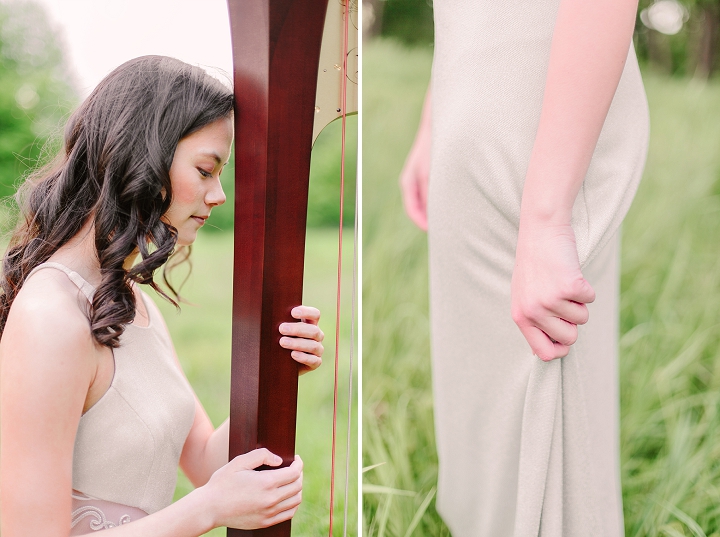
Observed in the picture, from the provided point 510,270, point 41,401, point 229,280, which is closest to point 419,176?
A: point 510,270

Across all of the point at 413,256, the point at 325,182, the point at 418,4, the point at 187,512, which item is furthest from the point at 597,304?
the point at 418,4

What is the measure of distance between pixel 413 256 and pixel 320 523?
108 cm

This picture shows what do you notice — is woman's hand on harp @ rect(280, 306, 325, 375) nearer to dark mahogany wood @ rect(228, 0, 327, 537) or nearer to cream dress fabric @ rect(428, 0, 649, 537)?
dark mahogany wood @ rect(228, 0, 327, 537)

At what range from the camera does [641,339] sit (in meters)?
1.93

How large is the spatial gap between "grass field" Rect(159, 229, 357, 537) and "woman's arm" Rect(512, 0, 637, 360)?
0.49 meters

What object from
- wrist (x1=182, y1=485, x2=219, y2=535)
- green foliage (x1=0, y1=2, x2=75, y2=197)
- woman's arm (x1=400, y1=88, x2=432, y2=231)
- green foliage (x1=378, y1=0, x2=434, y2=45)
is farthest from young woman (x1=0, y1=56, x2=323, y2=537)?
green foliage (x1=378, y1=0, x2=434, y2=45)

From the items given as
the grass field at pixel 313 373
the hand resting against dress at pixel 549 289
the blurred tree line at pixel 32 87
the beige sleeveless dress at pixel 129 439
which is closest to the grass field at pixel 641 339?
the grass field at pixel 313 373

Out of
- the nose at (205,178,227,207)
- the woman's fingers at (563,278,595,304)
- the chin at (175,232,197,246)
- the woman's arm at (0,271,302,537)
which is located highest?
the nose at (205,178,227,207)

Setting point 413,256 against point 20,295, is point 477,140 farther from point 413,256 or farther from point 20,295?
point 413,256

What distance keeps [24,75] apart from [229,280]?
1.04 meters

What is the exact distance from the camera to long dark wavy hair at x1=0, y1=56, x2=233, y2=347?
0.76 meters

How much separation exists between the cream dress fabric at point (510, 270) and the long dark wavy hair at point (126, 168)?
1.04 feet

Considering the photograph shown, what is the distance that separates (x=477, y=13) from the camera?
783mm

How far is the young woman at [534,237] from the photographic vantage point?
2.11 feet
